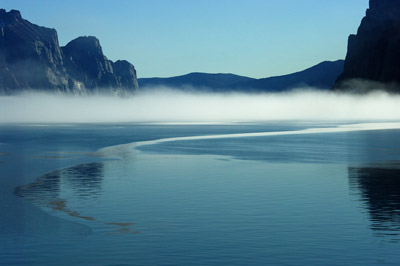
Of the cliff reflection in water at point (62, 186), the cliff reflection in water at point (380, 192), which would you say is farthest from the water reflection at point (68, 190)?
the cliff reflection in water at point (380, 192)

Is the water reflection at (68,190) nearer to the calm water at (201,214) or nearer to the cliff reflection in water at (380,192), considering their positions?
the calm water at (201,214)

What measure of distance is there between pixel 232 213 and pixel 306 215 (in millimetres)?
4101

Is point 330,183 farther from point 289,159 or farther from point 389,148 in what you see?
point 389,148

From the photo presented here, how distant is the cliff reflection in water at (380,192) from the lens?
1247 inches

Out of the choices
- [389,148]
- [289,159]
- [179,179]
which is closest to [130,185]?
[179,179]

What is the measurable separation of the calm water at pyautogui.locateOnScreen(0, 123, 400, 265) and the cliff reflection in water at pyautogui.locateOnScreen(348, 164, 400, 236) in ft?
0.24

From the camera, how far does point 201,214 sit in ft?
114

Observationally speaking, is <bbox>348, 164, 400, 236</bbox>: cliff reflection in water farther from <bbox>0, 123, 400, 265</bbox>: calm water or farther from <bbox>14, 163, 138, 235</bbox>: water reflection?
<bbox>14, 163, 138, 235</bbox>: water reflection

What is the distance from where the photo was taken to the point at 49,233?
29.8 metres

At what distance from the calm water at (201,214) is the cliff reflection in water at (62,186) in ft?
0.27

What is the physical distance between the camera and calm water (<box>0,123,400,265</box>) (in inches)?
1018

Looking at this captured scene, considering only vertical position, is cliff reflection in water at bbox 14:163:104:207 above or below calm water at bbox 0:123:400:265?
above

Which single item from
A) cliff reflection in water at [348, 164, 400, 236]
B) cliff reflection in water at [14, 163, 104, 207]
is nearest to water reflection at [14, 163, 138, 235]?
cliff reflection in water at [14, 163, 104, 207]

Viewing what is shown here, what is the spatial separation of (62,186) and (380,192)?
75.8ft
